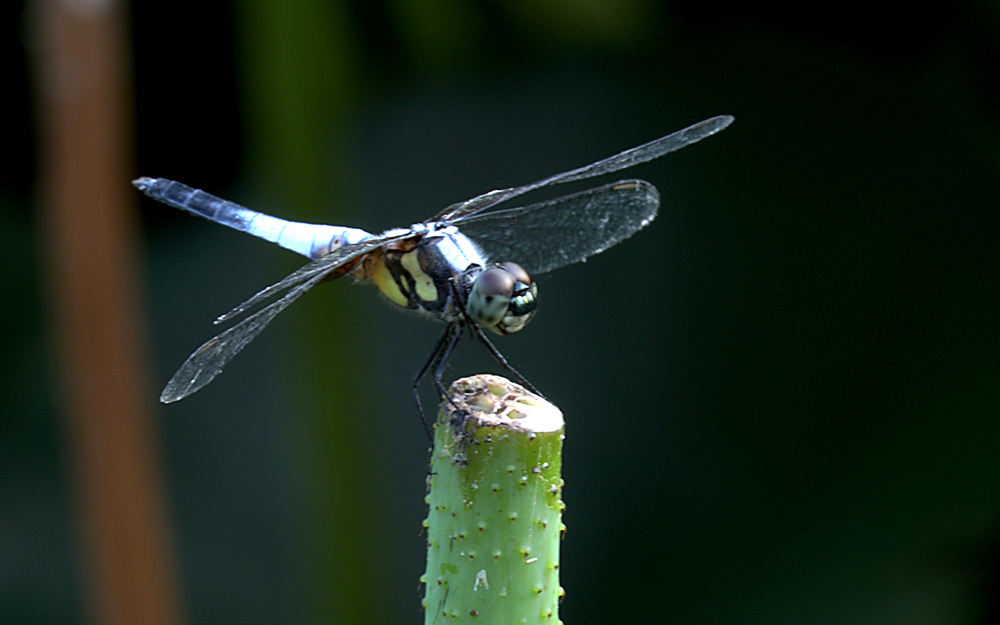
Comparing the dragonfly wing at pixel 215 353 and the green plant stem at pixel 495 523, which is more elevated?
the dragonfly wing at pixel 215 353

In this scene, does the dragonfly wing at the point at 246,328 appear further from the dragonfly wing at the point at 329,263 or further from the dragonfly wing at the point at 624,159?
the dragonfly wing at the point at 624,159

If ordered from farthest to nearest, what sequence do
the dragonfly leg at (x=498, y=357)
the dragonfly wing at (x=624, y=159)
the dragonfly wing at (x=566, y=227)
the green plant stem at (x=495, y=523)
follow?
the dragonfly wing at (x=566, y=227) < the dragonfly wing at (x=624, y=159) < the dragonfly leg at (x=498, y=357) < the green plant stem at (x=495, y=523)

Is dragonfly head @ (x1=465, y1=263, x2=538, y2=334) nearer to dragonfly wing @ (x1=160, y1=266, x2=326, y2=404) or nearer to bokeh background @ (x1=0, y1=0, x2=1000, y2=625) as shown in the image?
dragonfly wing @ (x1=160, y1=266, x2=326, y2=404)

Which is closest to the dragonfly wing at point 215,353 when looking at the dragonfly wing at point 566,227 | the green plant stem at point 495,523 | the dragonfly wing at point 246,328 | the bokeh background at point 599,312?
the dragonfly wing at point 246,328

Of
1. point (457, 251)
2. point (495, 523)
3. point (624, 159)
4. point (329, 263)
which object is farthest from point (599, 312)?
point (495, 523)

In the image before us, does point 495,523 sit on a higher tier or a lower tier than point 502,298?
lower

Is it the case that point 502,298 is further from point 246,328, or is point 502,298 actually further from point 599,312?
point 599,312
